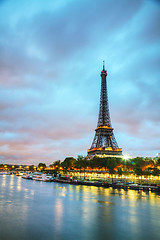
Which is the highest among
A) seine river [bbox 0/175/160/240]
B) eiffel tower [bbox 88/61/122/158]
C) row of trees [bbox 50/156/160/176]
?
eiffel tower [bbox 88/61/122/158]

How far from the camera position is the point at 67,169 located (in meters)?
162

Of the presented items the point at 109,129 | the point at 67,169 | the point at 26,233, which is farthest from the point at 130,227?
the point at 67,169

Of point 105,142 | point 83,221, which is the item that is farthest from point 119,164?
point 83,221

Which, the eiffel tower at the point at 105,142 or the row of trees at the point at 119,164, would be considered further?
the eiffel tower at the point at 105,142

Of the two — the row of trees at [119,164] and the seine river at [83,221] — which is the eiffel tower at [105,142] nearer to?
the row of trees at [119,164]

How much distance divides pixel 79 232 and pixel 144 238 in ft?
27.6

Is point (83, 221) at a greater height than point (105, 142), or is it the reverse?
point (105, 142)

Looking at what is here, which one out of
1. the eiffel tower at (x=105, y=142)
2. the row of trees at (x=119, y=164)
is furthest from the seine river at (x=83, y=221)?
the eiffel tower at (x=105, y=142)

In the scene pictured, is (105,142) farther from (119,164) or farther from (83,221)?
(83,221)

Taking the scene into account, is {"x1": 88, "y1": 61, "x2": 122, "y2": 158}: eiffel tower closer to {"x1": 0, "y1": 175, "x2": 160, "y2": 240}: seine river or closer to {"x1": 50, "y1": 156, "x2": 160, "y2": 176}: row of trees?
{"x1": 50, "y1": 156, "x2": 160, "y2": 176}: row of trees

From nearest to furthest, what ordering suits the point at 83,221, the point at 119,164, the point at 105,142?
the point at 83,221 < the point at 119,164 < the point at 105,142

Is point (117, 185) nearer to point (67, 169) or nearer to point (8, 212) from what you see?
point (8, 212)

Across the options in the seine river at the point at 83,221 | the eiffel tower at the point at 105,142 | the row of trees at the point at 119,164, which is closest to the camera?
the seine river at the point at 83,221

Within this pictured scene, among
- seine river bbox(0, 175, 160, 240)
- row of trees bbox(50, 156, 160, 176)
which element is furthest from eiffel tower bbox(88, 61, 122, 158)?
seine river bbox(0, 175, 160, 240)
